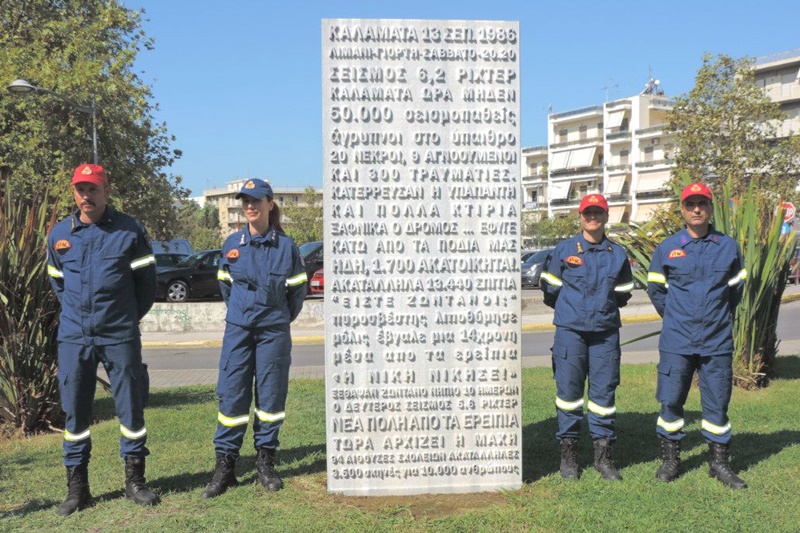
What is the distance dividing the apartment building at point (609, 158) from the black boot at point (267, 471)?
6411cm

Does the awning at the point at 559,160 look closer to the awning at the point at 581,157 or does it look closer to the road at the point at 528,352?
the awning at the point at 581,157

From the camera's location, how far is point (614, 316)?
496cm

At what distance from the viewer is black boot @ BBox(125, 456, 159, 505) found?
4.66 m

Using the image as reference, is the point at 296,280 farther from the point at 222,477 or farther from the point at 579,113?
the point at 579,113

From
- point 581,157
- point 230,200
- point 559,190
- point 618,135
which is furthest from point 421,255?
point 230,200

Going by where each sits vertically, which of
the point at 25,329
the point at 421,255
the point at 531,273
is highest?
the point at 421,255

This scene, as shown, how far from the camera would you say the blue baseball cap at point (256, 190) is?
16.1 feet

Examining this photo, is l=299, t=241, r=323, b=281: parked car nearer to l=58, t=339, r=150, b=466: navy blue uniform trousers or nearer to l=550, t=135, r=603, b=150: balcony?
l=58, t=339, r=150, b=466: navy blue uniform trousers

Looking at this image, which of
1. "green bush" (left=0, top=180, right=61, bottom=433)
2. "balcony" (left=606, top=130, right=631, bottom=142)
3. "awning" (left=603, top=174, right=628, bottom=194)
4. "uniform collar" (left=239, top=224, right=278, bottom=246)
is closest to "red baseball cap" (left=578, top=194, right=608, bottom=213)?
"uniform collar" (left=239, top=224, right=278, bottom=246)

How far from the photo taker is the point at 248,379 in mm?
4918

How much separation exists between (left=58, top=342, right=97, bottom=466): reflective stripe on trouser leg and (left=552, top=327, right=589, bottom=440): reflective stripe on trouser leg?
2926 mm

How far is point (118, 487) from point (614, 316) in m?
3.43

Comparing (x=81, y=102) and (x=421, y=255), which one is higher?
(x=81, y=102)

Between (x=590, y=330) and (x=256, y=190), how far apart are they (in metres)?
2.33
